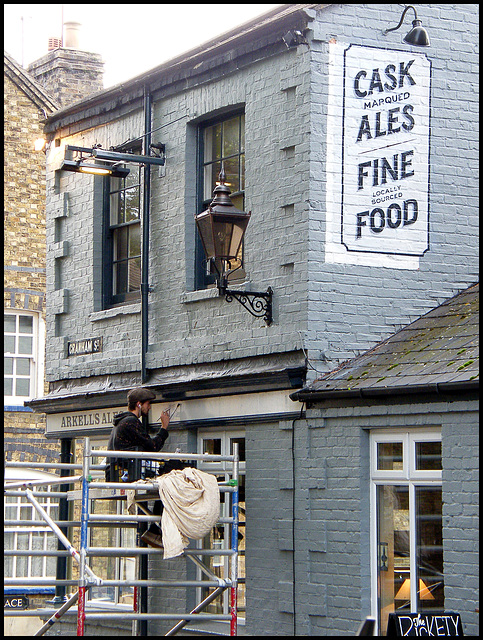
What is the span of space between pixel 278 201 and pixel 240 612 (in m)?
4.44

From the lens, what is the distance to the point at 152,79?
13.6m

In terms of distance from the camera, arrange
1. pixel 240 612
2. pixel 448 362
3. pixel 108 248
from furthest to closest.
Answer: pixel 108 248, pixel 240 612, pixel 448 362

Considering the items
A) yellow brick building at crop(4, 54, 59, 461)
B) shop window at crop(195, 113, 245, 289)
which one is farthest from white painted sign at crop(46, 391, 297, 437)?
yellow brick building at crop(4, 54, 59, 461)

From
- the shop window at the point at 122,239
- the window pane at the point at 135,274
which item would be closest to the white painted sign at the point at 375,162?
the shop window at the point at 122,239

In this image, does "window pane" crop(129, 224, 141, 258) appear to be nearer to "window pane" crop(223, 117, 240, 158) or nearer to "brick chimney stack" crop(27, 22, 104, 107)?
"window pane" crop(223, 117, 240, 158)

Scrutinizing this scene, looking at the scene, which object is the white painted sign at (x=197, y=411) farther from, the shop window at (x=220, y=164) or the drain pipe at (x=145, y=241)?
the shop window at (x=220, y=164)

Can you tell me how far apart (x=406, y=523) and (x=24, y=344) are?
1439cm

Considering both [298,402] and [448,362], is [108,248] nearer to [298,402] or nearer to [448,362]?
[298,402]

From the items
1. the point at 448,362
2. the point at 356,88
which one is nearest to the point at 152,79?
the point at 356,88

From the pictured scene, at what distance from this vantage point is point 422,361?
394 inches

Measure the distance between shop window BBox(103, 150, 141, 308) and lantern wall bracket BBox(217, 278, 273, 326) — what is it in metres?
2.71

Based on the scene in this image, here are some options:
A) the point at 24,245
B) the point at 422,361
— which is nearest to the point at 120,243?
the point at 422,361

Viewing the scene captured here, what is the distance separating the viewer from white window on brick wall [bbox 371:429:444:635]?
9750 millimetres

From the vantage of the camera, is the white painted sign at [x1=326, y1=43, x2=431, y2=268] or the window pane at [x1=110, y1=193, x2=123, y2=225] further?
the window pane at [x1=110, y1=193, x2=123, y2=225]
